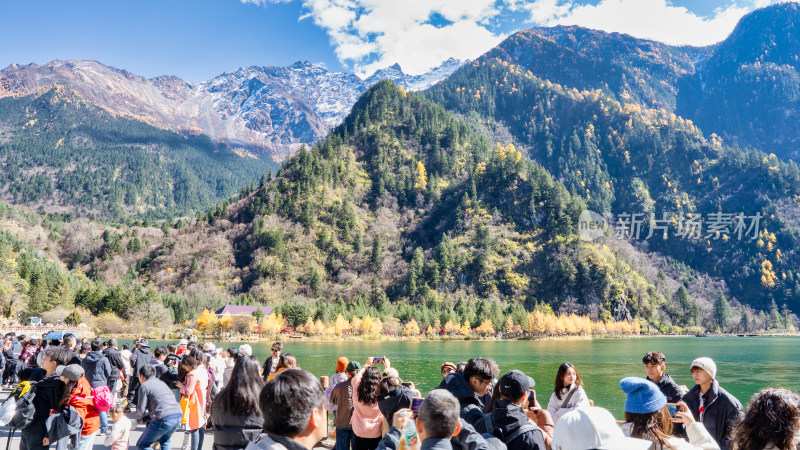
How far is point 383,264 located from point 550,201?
6121cm

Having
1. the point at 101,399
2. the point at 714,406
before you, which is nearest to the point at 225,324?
the point at 101,399

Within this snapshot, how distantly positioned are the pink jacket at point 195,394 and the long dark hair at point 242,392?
2979 millimetres

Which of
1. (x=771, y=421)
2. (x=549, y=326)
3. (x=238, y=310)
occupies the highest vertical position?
(x=771, y=421)

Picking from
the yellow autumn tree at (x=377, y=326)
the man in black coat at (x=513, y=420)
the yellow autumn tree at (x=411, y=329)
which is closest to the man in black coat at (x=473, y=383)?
the man in black coat at (x=513, y=420)

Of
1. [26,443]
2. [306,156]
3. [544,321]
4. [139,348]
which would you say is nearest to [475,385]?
[26,443]

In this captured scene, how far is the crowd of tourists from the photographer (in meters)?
3.87

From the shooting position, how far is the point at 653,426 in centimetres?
461

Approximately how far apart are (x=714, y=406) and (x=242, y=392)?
241 inches

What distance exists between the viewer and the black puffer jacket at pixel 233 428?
6.43m

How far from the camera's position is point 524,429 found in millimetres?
5570

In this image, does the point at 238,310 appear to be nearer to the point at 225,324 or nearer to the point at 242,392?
the point at 225,324

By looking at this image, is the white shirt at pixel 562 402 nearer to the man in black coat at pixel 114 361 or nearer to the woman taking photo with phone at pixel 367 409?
the woman taking photo with phone at pixel 367 409

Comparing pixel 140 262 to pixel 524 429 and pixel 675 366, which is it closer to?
pixel 675 366

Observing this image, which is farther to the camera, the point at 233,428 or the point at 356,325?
the point at 356,325
